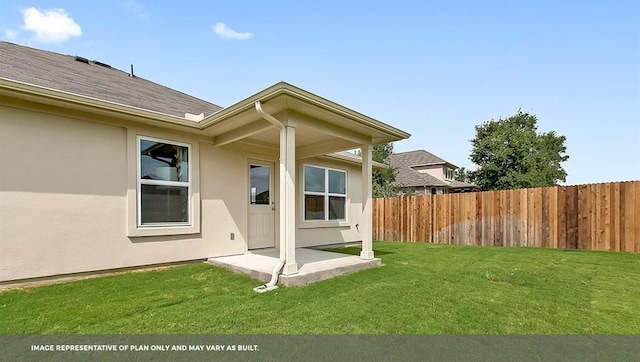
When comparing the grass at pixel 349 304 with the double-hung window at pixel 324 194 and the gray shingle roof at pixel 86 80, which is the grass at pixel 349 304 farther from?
the double-hung window at pixel 324 194

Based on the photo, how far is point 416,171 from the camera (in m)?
25.8

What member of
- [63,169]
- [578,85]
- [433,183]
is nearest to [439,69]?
[578,85]

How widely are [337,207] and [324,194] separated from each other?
0.76m

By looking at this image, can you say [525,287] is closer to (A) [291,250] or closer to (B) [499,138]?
(A) [291,250]

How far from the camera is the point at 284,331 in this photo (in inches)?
107

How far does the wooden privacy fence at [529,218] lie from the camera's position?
6.97 m

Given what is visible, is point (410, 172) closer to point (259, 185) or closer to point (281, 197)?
point (259, 185)

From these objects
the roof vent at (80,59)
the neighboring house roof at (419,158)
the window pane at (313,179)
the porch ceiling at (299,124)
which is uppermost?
the roof vent at (80,59)

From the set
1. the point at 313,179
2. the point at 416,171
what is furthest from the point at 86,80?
the point at 416,171

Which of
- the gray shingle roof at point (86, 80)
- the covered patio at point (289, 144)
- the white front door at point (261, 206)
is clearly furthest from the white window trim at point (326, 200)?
the gray shingle roof at point (86, 80)

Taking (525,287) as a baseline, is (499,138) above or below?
above

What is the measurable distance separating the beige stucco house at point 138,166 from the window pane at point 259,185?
26 mm

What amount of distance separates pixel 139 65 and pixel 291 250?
7.57m

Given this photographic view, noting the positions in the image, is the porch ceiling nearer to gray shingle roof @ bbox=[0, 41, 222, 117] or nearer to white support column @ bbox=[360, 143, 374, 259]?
white support column @ bbox=[360, 143, 374, 259]
